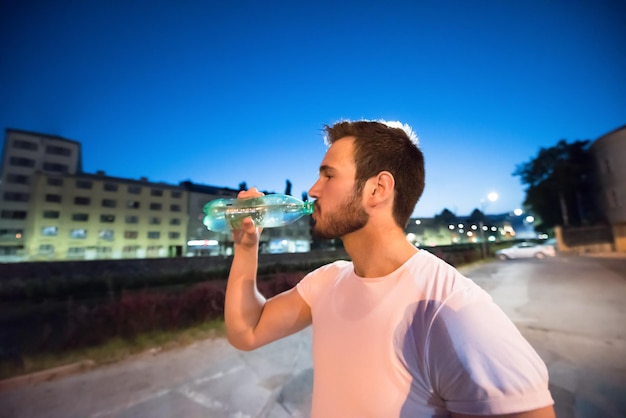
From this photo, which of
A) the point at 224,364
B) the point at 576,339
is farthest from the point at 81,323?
the point at 576,339

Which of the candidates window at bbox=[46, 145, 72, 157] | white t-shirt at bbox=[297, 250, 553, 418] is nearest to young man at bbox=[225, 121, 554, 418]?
white t-shirt at bbox=[297, 250, 553, 418]

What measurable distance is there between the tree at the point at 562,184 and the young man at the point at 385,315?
37.0 metres

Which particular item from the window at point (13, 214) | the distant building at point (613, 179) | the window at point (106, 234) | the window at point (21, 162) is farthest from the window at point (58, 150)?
the distant building at point (613, 179)

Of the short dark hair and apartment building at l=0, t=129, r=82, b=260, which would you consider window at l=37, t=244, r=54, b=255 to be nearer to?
apartment building at l=0, t=129, r=82, b=260

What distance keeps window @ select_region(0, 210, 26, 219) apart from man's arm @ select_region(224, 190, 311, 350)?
2158 inches

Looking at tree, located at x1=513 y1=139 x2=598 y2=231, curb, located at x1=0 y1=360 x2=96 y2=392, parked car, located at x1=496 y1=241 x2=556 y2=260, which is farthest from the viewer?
tree, located at x1=513 y1=139 x2=598 y2=231

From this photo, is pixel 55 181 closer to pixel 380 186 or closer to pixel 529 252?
pixel 380 186

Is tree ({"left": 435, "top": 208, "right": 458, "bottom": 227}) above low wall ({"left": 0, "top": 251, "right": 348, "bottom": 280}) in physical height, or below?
above

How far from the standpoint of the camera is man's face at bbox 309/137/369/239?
4.52 ft

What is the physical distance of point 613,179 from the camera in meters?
24.4

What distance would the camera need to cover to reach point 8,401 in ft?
12.3

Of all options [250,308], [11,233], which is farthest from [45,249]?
[250,308]

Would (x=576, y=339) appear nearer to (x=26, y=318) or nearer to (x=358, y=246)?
(x=358, y=246)

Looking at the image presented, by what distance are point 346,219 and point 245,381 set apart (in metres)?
3.93
